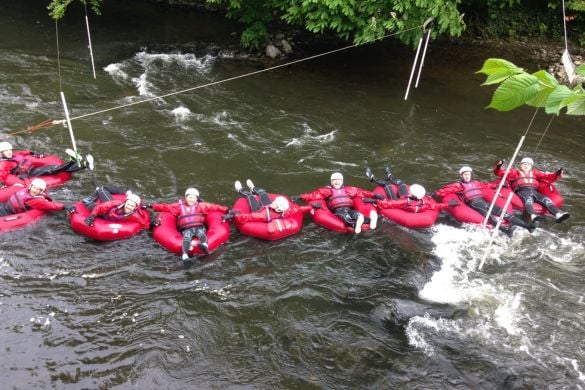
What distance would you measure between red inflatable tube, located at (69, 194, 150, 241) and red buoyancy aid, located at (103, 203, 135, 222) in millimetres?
72

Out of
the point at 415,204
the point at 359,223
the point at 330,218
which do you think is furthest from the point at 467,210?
the point at 330,218

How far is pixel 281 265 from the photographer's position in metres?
8.20

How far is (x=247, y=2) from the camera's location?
14.7m

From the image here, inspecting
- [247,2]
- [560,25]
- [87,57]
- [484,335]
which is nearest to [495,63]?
[484,335]

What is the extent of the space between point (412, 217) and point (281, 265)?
282cm

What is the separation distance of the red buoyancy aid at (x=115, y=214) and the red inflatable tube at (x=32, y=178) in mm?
1845

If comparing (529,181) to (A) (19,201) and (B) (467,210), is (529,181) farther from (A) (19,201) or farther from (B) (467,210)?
(A) (19,201)

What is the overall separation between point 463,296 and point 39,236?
7.35m

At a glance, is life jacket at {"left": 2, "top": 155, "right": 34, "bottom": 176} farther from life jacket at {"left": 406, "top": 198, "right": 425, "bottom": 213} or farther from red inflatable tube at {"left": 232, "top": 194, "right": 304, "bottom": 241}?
life jacket at {"left": 406, "top": 198, "right": 425, "bottom": 213}

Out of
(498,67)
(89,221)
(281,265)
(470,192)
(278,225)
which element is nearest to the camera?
(498,67)

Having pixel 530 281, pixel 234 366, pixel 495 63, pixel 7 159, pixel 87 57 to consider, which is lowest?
pixel 234 366

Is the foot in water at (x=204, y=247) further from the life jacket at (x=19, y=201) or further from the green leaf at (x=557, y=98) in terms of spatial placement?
the green leaf at (x=557, y=98)

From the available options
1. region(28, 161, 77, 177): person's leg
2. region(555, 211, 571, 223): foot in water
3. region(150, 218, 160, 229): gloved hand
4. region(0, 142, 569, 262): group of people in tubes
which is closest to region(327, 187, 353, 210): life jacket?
region(0, 142, 569, 262): group of people in tubes

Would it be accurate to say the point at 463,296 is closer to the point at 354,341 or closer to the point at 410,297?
the point at 410,297
